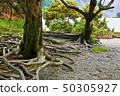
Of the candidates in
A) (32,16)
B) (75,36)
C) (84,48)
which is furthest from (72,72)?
(75,36)

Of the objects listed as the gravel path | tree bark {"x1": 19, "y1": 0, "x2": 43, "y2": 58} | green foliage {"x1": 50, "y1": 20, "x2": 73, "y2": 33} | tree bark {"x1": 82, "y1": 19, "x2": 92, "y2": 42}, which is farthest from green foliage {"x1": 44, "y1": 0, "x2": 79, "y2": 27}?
the gravel path

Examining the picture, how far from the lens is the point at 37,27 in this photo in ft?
11.2

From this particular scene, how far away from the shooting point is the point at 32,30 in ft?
11.1

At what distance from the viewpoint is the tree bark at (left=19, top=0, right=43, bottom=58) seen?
10.9ft

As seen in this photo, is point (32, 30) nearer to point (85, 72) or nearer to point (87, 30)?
point (85, 72)

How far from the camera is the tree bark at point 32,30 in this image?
3.32 metres

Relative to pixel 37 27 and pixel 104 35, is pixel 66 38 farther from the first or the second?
pixel 104 35

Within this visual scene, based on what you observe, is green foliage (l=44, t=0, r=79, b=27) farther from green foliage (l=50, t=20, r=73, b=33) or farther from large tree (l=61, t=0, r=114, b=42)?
large tree (l=61, t=0, r=114, b=42)

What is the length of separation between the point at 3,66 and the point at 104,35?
927 centimetres

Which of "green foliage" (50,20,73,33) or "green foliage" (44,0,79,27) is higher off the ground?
"green foliage" (44,0,79,27)

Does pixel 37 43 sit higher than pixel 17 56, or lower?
higher

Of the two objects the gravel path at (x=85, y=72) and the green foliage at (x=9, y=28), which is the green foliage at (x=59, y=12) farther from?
the gravel path at (x=85, y=72)

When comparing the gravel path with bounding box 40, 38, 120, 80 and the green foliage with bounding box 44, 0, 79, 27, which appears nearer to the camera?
the gravel path with bounding box 40, 38, 120, 80

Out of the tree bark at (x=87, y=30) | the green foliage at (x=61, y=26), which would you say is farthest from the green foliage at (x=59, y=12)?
the tree bark at (x=87, y=30)
